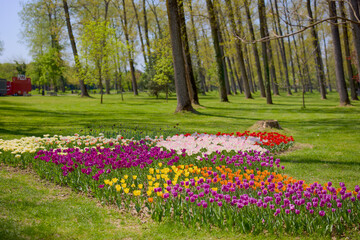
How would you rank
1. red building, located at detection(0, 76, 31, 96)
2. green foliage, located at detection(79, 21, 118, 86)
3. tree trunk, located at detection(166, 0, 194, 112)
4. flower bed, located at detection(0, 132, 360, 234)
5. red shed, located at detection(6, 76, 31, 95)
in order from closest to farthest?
1. flower bed, located at detection(0, 132, 360, 234)
2. tree trunk, located at detection(166, 0, 194, 112)
3. green foliage, located at detection(79, 21, 118, 86)
4. red building, located at detection(0, 76, 31, 96)
5. red shed, located at detection(6, 76, 31, 95)

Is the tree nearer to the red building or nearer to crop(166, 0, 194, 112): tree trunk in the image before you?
crop(166, 0, 194, 112): tree trunk

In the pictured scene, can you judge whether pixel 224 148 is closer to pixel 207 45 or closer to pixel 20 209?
pixel 20 209

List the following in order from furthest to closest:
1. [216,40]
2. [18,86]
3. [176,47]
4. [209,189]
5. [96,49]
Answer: [18,86] → [96,49] → [216,40] → [176,47] → [209,189]

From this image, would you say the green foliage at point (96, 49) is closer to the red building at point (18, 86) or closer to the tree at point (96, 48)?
the tree at point (96, 48)

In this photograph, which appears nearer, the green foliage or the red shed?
the green foliage

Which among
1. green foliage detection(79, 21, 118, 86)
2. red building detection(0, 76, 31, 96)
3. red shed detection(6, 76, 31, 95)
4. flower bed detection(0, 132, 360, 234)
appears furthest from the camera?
red shed detection(6, 76, 31, 95)

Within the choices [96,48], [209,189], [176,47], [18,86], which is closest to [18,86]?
[18,86]

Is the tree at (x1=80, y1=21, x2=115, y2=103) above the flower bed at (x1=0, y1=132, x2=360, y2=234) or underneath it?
above

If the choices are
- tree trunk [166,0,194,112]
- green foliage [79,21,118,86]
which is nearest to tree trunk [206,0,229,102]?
tree trunk [166,0,194,112]

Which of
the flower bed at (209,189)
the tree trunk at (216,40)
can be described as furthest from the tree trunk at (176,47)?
the flower bed at (209,189)

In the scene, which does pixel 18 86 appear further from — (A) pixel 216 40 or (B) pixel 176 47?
(B) pixel 176 47

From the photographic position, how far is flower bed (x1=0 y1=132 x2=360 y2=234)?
3.85 m

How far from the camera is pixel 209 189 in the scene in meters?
4.79

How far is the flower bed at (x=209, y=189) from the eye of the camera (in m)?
3.85
